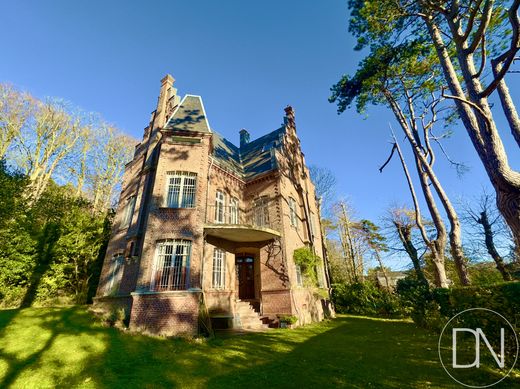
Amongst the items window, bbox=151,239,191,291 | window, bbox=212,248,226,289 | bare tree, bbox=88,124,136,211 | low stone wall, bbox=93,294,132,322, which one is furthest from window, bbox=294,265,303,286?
bare tree, bbox=88,124,136,211

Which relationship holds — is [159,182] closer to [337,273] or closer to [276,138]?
[276,138]

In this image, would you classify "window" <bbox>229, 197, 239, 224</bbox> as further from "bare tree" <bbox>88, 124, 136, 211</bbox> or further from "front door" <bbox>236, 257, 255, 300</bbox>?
"bare tree" <bbox>88, 124, 136, 211</bbox>

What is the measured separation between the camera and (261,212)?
1564 cm

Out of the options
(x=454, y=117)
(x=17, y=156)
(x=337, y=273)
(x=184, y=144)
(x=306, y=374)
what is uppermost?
(x=17, y=156)

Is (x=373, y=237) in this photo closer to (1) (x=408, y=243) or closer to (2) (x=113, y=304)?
(1) (x=408, y=243)

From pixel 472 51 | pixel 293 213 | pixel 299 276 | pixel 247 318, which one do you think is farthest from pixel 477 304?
pixel 293 213

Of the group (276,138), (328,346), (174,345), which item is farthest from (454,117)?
(174,345)

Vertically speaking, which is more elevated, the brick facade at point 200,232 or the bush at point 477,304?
the brick facade at point 200,232

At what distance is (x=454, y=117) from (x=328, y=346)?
14.3 m

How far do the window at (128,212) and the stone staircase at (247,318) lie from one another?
796 centimetres

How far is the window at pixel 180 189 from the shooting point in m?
12.1

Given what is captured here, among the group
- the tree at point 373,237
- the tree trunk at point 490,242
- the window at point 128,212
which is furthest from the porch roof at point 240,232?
the tree at point 373,237

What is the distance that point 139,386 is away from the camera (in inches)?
212

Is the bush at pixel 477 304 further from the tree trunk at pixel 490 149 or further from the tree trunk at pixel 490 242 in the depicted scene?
the tree trunk at pixel 490 242
